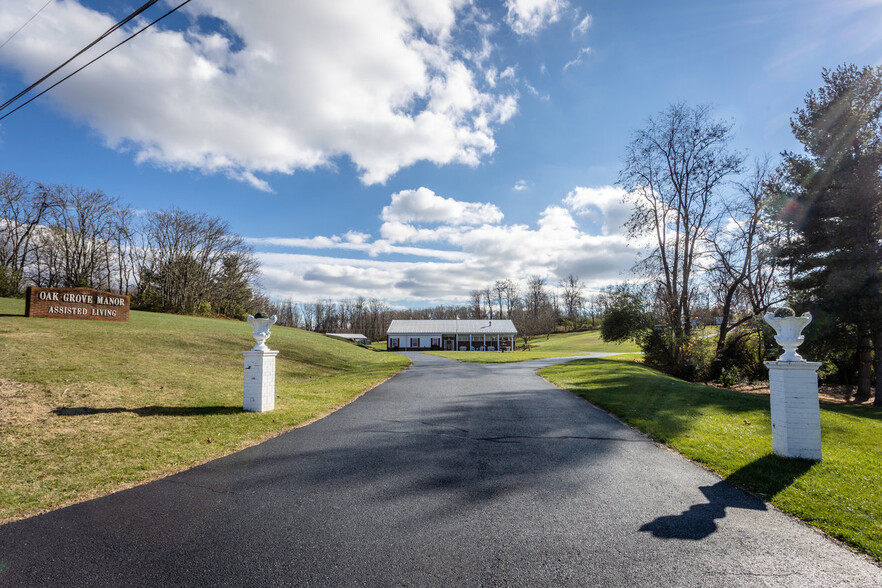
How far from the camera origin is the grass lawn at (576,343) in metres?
55.5

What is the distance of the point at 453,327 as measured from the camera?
61.4 meters

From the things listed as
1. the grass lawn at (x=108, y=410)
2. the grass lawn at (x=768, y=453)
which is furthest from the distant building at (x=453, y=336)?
the grass lawn at (x=768, y=453)

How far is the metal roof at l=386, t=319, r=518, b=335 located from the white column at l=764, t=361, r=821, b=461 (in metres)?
52.8

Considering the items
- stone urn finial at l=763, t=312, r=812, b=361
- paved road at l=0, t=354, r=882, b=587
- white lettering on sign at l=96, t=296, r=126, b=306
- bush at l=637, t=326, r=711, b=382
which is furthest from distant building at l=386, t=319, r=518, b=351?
paved road at l=0, t=354, r=882, b=587

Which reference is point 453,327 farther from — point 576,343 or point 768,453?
point 768,453

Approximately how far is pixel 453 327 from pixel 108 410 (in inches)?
2159

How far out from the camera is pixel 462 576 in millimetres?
2797

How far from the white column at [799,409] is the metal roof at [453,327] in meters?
52.8

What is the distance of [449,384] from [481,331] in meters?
46.4

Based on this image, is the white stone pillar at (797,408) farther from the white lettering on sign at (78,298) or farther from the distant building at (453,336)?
the distant building at (453,336)

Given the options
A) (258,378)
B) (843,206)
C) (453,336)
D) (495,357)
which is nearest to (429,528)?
(258,378)

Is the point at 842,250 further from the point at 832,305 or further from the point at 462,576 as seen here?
the point at 462,576

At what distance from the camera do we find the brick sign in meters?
16.0

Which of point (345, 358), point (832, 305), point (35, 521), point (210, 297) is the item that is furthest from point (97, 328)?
point (210, 297)
